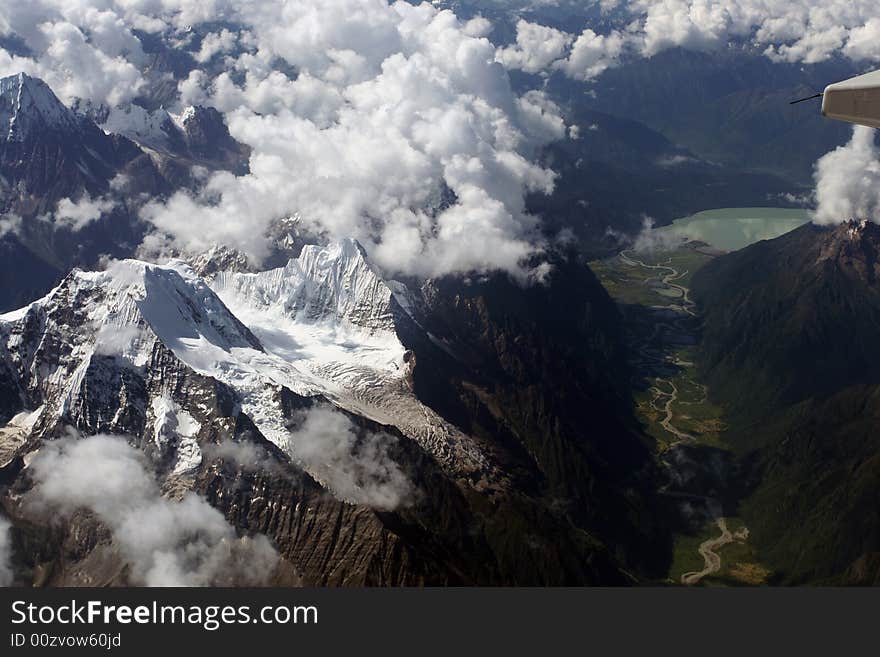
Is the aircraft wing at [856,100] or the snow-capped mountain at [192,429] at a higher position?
the aircraft wing at [856,100]

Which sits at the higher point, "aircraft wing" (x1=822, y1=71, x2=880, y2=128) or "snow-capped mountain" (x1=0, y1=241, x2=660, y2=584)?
"aircraft wing" (x1=822, y1=71, x2=880, y2=128)

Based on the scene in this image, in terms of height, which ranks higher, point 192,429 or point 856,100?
point 856,100

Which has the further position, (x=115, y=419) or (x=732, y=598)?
(x=115, y=419)

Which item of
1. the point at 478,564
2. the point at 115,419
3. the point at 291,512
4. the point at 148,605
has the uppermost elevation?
the point at 148,605

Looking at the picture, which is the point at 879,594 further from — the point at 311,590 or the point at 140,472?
the point at 140,472

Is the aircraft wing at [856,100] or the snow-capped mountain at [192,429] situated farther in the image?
the snow-capped mountain at [192,429]

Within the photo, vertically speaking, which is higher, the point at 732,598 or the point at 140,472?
the point at 732,598

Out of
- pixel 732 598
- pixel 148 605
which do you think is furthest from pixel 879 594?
pixel 148 605

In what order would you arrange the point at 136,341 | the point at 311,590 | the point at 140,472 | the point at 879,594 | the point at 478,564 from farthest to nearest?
1. the point at 478,564
2. the point at 136,341
3. the point at 140,472
4. the point at 311,590
5. the point at 879,594

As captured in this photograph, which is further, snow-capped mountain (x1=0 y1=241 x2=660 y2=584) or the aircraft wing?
snow-capped mountain (x1=0 y1=241 x2=660 y2=584)

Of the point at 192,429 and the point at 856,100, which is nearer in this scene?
the point at 856,100

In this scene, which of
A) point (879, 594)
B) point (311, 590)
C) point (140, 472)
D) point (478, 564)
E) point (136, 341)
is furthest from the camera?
point (478, 564)
